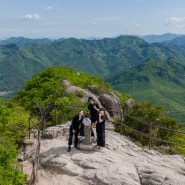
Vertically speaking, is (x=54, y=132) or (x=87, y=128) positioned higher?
(x=87, y=128)

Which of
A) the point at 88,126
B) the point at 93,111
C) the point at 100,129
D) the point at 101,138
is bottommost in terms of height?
the point at 101,138

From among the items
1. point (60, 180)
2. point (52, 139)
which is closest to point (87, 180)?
point (60, 180)

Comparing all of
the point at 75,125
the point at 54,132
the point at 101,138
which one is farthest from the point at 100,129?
the point at 54,132

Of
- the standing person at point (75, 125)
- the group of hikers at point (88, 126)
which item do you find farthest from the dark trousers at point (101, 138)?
the standing person at point (75, 125)

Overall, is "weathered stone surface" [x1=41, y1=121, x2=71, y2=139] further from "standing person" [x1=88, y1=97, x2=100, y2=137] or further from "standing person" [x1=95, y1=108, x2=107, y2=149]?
"standing person" [x1=95, y1=108, x2=107, y2=149]

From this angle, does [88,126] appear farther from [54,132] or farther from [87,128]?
[54,132]

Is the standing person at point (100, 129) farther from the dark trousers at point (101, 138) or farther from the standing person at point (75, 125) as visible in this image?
the standing person at point (75, 125)

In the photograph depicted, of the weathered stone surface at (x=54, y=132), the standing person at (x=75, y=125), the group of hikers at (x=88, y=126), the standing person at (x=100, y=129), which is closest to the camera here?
the standing person at (x=75, y=125)

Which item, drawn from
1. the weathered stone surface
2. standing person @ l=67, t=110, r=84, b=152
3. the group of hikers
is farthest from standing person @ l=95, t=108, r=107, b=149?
the weathered stone surface

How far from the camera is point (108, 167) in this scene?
13141 millimetres

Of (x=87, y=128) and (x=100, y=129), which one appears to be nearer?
(x=87, y=128)

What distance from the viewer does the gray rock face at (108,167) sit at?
12.4 meters

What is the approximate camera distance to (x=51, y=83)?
1617 inches

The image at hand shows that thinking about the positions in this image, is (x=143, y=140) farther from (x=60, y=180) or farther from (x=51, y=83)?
(x=51, y=83)
